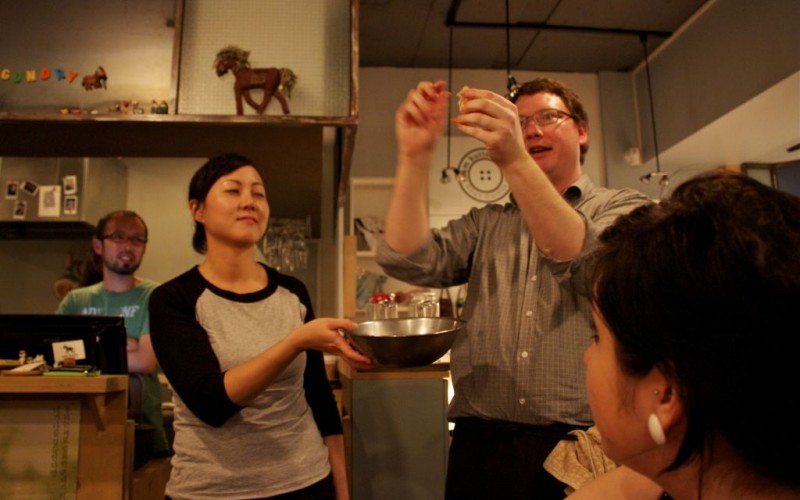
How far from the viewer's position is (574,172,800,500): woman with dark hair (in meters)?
0.52

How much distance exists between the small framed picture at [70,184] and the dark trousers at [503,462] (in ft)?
9.85

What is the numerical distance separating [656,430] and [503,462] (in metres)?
0.63

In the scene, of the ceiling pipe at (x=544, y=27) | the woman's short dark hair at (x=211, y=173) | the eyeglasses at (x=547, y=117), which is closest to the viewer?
the eyeglasses at (x=547, y=117)

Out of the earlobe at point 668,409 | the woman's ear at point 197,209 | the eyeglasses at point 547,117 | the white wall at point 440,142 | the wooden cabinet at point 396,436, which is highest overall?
the white wall at point 440,142

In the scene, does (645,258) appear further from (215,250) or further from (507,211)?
(215,250)

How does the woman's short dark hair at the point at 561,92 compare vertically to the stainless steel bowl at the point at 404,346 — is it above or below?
above

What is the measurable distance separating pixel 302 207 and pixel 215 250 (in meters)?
1.98

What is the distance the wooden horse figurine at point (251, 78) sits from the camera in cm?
221

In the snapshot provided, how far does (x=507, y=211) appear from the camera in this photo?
138 cm

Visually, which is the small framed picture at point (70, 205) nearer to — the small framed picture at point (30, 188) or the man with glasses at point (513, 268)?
the small framed picture at point (30, 188)

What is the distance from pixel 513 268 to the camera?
4.27 feet

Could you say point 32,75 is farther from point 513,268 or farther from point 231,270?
point 513,268

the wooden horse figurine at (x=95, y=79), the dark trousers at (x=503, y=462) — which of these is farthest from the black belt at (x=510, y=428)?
the wooden horse figurine at (x=95, y=79)

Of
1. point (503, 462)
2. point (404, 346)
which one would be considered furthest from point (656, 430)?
point (503, 462)
